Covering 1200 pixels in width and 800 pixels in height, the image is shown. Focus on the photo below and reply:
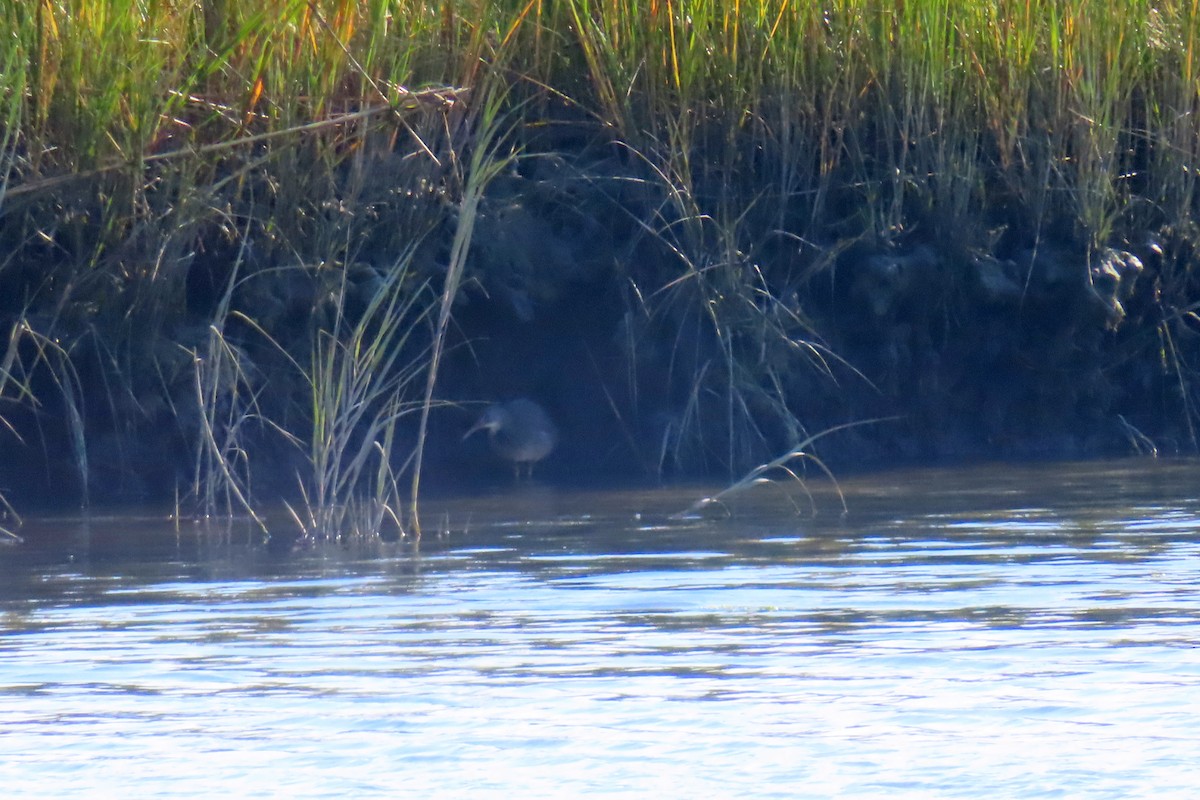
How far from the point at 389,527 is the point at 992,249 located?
2.56m

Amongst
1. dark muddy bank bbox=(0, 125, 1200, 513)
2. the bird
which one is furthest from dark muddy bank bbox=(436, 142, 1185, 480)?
the bird

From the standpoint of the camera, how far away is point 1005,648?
12.3ft

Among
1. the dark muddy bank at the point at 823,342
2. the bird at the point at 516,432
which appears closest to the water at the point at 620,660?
the bird at the point at 516,432

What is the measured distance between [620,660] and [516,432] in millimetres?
2917

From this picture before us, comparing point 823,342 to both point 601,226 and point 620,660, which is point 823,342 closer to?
point 601,226

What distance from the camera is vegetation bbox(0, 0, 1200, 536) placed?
596 cm

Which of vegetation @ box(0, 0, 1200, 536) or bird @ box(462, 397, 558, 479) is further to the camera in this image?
bird @ box(462, 397, 558, 479)

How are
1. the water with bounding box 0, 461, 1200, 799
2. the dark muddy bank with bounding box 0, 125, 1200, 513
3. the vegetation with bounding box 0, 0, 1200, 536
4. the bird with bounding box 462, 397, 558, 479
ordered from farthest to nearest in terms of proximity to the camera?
the bird with bounding box 462, 397, 558, 479 → the dark muddy bank with bounding box 0, 125, 1200, 513 → the vegetation with bounding box 0, 0, 1200, 536 → the water with bounding box 0, 461, 1200, 799

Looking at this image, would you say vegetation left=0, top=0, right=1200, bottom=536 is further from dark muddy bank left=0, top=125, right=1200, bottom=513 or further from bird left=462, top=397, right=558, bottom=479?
bird left=462, top=397, right=558, bottom=479

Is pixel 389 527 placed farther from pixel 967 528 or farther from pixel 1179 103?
Result: pixel 1179 103

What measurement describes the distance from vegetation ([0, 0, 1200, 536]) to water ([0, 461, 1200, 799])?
745mm

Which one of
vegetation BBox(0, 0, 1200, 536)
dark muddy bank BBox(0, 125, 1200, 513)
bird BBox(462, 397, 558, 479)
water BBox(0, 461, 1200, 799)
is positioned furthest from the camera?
bird BBox(462, 397, 558, 479)

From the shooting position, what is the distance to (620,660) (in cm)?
369

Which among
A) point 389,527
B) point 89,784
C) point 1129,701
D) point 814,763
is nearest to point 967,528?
point 389,527
